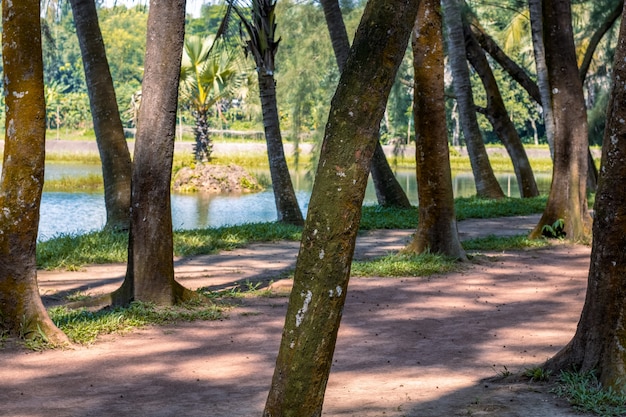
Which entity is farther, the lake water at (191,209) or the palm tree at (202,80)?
the palm tree at (202,80)

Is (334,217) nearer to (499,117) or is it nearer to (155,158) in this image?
(155,158)

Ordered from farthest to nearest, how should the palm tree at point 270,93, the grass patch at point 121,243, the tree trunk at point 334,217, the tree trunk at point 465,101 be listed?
the tree trunk at point 465,101 < the palm tree at point 270,93 < the grass patch at point 121,243 < the tree trunk at point 334,217

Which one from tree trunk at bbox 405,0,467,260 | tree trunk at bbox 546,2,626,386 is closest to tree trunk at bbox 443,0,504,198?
tree trunk at bbox 405,0,467,260

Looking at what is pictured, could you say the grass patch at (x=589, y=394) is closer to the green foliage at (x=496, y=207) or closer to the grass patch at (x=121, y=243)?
the grass patch at (x=121, y=243)

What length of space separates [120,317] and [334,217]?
418 cm

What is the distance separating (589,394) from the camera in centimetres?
516

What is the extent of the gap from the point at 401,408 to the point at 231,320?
3.12m

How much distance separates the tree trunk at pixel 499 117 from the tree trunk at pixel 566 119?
8.90 m

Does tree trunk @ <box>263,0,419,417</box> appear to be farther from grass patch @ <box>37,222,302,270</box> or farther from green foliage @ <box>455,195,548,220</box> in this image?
green foliage @ <box>455,195,548,220</box>

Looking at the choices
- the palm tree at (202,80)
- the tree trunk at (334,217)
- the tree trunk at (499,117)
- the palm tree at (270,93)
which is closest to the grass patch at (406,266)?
the palm tree at (270,93)

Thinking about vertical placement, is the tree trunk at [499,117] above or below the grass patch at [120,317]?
above

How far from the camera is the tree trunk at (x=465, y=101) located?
2025 centimetres

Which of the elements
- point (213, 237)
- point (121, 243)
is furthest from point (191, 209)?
point (121, 243)

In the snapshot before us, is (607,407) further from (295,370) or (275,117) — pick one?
(275,117)
